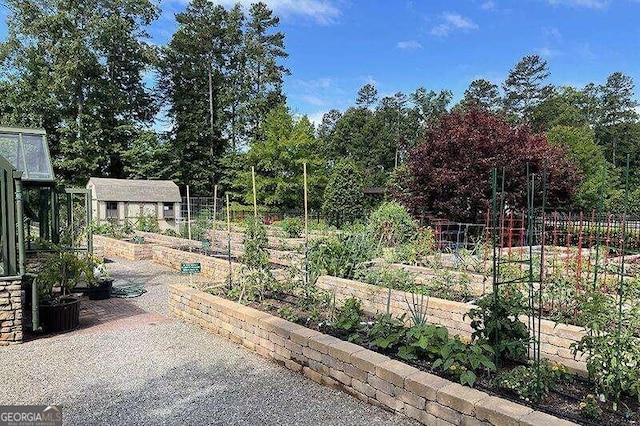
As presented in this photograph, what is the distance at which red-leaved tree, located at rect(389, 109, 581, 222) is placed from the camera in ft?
37.6

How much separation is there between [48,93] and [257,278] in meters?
24.5

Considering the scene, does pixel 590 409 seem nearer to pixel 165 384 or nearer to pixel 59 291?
pixel 165 384

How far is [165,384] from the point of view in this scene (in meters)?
3.83

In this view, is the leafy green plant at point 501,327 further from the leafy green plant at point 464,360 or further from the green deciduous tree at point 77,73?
the green deciduous tree at point 77,73

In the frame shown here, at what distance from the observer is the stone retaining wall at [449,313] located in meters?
4.13

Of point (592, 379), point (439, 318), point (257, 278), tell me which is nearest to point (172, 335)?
point (257, 278)

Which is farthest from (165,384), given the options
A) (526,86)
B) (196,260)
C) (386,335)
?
(526,86)

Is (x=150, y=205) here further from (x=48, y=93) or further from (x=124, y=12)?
(x=124, y=12)

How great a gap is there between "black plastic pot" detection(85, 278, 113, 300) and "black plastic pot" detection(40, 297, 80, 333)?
5.64 feet

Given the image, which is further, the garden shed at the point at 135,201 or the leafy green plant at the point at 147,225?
the garden shed at the point at 135,201

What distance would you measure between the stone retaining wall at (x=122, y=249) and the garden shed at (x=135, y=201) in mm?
4935

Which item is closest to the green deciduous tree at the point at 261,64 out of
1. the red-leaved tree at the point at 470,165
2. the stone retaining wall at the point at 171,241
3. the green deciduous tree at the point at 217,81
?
the green deciduous tree at the point at 217,81

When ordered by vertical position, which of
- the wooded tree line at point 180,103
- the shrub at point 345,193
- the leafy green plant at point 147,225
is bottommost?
the leafy green plant at point 147,225

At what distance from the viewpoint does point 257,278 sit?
5.74m
